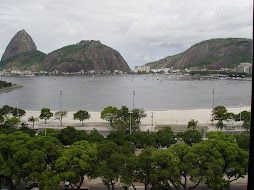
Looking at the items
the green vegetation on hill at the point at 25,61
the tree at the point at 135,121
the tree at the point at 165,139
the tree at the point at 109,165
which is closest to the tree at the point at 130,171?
the tree at the point at 109,165

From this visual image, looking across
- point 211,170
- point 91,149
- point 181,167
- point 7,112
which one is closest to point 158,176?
point 181,167

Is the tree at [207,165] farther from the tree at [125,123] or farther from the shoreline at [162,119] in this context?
the shoreline at [162,119]

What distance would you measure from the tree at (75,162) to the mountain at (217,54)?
76.7m

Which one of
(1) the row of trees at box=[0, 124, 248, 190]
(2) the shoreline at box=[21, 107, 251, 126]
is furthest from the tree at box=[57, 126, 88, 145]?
(2) the shoreline at box=[21, 107, 251, 126]

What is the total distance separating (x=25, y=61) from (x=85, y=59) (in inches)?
1111

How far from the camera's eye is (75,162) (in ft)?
19.3

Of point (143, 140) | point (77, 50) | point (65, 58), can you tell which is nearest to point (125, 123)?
point (143, 140)

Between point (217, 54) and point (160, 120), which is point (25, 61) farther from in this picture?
point (160, 120)

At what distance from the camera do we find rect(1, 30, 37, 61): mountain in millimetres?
112000

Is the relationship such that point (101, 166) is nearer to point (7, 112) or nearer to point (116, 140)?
point (116, 140)

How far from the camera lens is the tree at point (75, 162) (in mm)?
5750

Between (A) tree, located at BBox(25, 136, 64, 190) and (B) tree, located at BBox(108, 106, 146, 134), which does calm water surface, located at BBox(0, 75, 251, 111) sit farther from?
(A) tree, located at BBox(25, 136, 64, 190)

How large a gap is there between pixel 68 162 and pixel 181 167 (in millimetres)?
2682

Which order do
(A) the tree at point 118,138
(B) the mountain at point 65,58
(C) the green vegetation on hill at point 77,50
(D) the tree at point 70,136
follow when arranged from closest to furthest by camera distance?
(A) the tree at point 118,138
(D) the tree at point 70,136
(B) the mountain at point 65,58
(C) the green vegetation on hill at point 77,50
